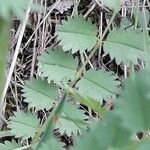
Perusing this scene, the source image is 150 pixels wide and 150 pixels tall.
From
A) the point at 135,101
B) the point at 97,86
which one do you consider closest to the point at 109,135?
the point at 135,101

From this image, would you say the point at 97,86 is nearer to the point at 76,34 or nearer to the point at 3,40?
the point at 76,34

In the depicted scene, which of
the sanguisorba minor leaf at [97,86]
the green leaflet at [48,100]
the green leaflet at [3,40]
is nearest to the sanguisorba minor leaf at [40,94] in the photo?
the green leaflet at [48,100]

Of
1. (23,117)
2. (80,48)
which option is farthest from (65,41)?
(23,117)

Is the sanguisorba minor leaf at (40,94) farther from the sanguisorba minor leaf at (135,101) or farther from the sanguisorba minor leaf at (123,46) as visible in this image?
the sanguisorba minor leaf at (135,101)

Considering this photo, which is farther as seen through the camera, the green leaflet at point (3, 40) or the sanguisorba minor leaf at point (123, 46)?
the sanguisorba minor leaf at point (123, 46)

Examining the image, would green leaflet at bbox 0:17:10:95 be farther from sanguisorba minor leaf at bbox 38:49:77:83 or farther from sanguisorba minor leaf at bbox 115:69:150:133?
sanguisorba minor leaf at bbox 38:49:77:83

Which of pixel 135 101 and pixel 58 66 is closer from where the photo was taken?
pixel 135 101

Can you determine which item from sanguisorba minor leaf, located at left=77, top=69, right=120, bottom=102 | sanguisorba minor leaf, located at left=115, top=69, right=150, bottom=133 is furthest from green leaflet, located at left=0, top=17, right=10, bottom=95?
sanguisorba minor leaf, located at left=77, top=69, right=120, bottom=102
